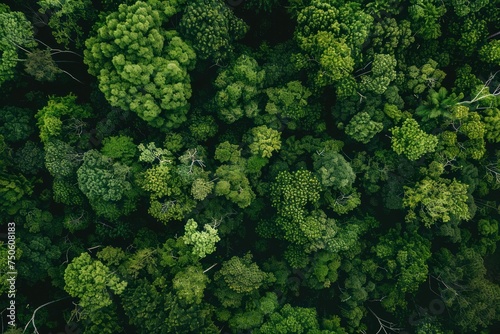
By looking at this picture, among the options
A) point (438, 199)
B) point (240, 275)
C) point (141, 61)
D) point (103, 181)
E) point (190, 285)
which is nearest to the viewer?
point (141, 61)

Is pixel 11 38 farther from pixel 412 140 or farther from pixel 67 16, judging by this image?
pixel 412 140

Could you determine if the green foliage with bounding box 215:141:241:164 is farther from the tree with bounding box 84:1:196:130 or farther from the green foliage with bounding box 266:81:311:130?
the tree with bounding box 84:1:196:130

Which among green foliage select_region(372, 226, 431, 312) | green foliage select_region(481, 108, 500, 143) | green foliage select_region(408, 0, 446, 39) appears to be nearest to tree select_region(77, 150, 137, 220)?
green foliage select_region(372, 226, 431, 312)

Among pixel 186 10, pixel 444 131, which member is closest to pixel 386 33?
pixel 444 131

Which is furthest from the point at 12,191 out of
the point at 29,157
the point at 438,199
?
the point at 438,199

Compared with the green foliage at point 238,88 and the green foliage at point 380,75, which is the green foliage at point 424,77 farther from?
the green foliage at point 238,88

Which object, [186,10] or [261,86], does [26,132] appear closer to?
[186,10]
